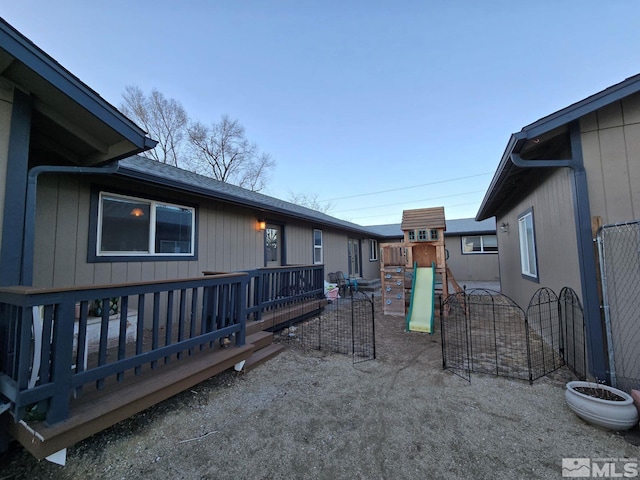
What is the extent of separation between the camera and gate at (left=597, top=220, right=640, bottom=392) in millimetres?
2730

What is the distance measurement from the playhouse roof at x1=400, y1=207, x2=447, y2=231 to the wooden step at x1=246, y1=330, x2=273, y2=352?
182 inches

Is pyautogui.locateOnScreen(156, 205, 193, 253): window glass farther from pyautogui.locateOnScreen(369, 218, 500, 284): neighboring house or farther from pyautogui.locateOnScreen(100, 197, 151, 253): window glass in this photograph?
pyautogui.locateOnScreen(369, 218, 500, 284): neighboring house

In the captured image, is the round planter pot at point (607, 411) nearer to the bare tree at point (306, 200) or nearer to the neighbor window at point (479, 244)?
the neighbor window at point (479, 244)

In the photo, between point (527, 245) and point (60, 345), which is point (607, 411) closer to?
point (60, 345)

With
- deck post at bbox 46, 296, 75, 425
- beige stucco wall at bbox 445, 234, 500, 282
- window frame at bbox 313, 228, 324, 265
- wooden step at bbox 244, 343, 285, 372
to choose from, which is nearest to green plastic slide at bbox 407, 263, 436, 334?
wooden step at bbox 244, 343, 285, 372

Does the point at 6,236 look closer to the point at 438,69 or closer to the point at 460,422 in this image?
the point at 460,422

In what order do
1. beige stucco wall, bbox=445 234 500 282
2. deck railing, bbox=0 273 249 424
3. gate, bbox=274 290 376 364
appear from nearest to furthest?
deck railing, bbox=0 273 249 424, gate, bbox=274 290 376 364, beige stucco wall, bbox=445 234 500 282

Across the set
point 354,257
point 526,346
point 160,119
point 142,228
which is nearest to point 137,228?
point 142,228

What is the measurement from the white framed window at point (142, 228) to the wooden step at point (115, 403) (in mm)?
2137

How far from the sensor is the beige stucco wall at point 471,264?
1409 cm

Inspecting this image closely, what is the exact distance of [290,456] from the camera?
79.1 inches

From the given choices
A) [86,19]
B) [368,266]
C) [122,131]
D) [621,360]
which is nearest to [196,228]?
[122,131]

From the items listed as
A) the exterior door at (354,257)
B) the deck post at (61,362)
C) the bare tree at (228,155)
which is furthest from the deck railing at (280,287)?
the bare tree at (228,155)

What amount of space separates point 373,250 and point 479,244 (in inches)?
226
